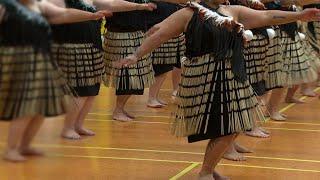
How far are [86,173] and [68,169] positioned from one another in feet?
4.59

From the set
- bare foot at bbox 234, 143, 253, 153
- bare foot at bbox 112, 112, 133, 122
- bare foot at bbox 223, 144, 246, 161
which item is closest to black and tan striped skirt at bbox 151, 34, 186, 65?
bare foot at bbox 112, 112, 133, 122

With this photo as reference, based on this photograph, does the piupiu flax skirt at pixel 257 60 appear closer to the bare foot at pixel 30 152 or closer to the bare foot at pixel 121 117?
the bare foot at pixel 121 117

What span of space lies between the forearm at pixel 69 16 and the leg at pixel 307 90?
593cm

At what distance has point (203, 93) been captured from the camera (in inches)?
145

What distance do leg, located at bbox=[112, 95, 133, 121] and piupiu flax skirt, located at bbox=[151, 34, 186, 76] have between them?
74 cm

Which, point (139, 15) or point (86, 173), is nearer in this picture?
point (86, 173)

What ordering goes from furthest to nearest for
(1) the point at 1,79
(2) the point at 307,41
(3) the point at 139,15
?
(2) the point at 307,41 → (3) the point at 139,15 → (1) the point at 1,79

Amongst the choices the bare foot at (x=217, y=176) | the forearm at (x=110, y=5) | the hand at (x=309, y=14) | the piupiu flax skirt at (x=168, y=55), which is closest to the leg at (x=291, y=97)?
the piupiu flax skirt at (x=168, y=55)

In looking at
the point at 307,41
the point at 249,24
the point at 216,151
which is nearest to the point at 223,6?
the point at 249,24

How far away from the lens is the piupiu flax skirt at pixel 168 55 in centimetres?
667

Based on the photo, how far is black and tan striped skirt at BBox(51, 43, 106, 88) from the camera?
1.96 m

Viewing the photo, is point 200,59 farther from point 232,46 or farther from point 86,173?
point 86,173

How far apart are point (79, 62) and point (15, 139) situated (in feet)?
1.67

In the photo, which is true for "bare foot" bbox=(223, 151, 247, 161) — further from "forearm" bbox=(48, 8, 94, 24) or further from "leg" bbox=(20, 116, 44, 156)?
"leg" bbox=(20, 116, 44, 156)
